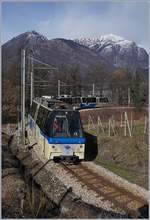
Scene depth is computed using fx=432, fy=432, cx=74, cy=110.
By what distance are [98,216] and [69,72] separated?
5254 centimetres

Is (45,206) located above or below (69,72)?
below

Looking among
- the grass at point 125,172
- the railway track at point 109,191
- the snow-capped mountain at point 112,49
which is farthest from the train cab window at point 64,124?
the snow-capped mountain at point 112,49

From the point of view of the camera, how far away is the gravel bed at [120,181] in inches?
483

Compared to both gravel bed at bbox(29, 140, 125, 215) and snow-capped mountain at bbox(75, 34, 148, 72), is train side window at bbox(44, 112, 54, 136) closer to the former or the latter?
gravel bed at bbox(29, 140, 125, 215)

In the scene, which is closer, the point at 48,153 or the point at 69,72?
the point at 48,153

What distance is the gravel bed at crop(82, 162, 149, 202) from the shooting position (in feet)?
40.2

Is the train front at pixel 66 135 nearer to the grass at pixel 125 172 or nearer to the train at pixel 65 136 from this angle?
the train at pixel 65 136

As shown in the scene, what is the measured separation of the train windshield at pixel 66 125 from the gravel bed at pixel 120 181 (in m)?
1.43

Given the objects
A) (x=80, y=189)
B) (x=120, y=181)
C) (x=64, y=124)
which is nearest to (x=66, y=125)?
(x=64, y=124)

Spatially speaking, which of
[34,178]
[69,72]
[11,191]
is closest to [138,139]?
[34,178]

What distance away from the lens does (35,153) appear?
20.9 metres

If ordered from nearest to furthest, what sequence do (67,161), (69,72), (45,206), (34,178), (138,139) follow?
(45,206) → (34,178) → (67,161) → (138,139) → (69,72)

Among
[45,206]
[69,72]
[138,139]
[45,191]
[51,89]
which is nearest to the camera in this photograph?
[45,206]

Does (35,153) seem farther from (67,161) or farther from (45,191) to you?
(45,191)
